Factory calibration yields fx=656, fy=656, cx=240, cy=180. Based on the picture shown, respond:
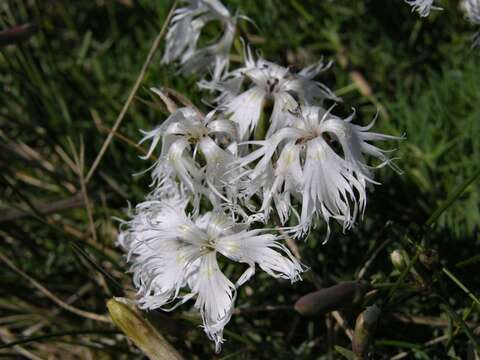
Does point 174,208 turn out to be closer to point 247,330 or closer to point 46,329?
point 247,330

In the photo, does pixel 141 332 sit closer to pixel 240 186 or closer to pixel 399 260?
pixel 240 186

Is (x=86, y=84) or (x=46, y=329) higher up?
(x=86, y=84)

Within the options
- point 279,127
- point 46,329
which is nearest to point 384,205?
point 279,127

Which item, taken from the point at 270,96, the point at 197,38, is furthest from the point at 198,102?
the point at 270,96

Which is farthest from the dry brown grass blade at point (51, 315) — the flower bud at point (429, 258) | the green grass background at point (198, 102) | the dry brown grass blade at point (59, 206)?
the flower bud at point (429, 258)

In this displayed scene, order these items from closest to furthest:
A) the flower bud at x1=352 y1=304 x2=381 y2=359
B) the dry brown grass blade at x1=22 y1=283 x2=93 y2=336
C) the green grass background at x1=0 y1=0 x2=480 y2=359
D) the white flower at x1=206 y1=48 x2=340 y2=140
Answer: the flower bud at x1=352 y1=304 x2=381 y2=359, the white flower at x1=206 y1=48 x2=340 y2=140, the green grass background at x1=0 y1=0 x2=480 y2=359, the dry brown grass blade at x1=22 y1=283 x2=93 y2=336

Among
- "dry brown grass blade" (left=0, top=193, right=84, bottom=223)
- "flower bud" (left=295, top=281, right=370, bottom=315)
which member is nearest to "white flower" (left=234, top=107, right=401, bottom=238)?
"flower bud" (left=295, top=281, right=370, bottom=315)

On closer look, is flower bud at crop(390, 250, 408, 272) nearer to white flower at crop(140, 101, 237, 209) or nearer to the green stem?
the green stem
